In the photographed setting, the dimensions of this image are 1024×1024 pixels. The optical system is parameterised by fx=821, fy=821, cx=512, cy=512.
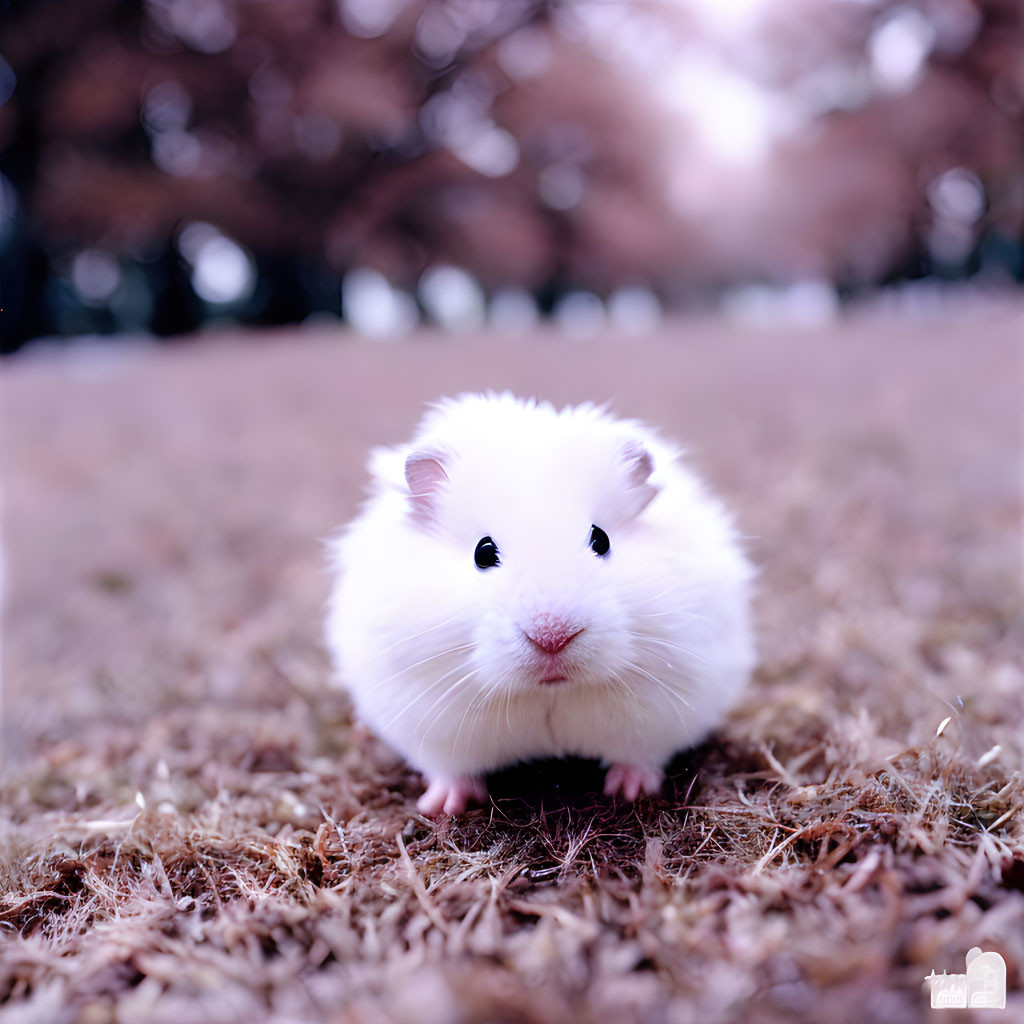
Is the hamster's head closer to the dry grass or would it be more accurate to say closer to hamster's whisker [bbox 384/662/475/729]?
hamster's whisker [bbox 384/662/475/729]

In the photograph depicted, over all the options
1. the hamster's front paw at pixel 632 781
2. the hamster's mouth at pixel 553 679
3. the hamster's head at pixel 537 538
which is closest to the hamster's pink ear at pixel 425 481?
the hamster's head at pixel 537 538

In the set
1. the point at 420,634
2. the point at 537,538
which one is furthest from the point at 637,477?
the point at 420,634

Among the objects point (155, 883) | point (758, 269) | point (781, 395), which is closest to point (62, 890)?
point (155, 883)

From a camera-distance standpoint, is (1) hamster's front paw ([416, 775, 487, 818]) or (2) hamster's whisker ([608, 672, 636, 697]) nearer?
(2) hamster's whisker ([608, 672, 636, 697])

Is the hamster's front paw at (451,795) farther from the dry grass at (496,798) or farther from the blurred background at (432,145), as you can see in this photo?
the blurred background at (432,145)

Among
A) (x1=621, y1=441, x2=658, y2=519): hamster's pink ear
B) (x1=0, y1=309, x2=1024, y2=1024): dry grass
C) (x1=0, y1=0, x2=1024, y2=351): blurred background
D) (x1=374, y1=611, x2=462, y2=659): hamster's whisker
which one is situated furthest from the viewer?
(x1=0, y1=0, x2=1024, y2=351): blurred background

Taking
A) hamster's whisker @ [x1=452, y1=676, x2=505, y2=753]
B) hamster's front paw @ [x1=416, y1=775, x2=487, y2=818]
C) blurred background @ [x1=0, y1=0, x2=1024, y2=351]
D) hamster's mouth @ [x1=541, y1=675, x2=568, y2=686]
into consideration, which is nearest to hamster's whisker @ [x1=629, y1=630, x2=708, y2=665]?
hamster's mouth @ [x1=541, y1=675, x2=568, y2=686]
